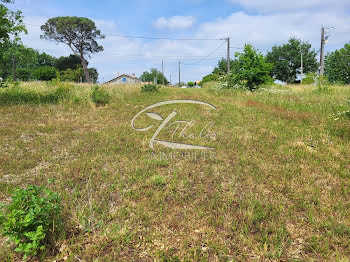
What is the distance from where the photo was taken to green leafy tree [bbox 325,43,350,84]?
43.2 meters

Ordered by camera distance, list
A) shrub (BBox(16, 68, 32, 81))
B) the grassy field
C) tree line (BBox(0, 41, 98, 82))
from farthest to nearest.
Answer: shrub (BBox(16, 68, 32, 81)) → tree line (BBox(0, 41, 98, 82)) → the grassy field

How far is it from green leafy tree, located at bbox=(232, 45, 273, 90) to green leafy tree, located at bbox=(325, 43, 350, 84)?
112 ft

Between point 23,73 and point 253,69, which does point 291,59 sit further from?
point 23,73

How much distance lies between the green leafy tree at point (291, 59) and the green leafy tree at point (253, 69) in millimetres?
35077

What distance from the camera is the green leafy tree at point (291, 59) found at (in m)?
50.8

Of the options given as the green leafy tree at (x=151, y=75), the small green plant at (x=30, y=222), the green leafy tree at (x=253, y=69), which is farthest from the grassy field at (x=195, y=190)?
the green leafy tree at (x=151, y=75)

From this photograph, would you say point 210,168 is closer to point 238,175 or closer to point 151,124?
point 238,175

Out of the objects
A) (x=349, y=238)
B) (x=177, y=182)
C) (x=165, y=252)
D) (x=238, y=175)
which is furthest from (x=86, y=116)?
(x=349, y=238)

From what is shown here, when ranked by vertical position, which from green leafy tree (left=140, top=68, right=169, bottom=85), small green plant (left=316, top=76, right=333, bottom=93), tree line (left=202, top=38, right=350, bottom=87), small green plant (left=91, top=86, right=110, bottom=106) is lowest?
small green plant (left=91, top=86, right=110, bottom=106)

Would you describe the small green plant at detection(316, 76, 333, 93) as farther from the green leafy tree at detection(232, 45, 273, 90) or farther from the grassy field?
the grassy field

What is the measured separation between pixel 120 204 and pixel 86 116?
7808mm

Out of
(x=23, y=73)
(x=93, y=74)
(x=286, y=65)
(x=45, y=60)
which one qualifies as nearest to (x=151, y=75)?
(x=93, y=74)

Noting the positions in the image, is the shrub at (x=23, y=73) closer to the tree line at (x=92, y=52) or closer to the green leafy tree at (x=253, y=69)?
the tree line at (x=92, y=52)

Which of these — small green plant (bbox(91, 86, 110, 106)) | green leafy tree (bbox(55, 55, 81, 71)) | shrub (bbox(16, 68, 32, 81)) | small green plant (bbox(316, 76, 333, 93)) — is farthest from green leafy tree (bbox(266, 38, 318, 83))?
shrub (bbox(16, 68, 32, 81))
